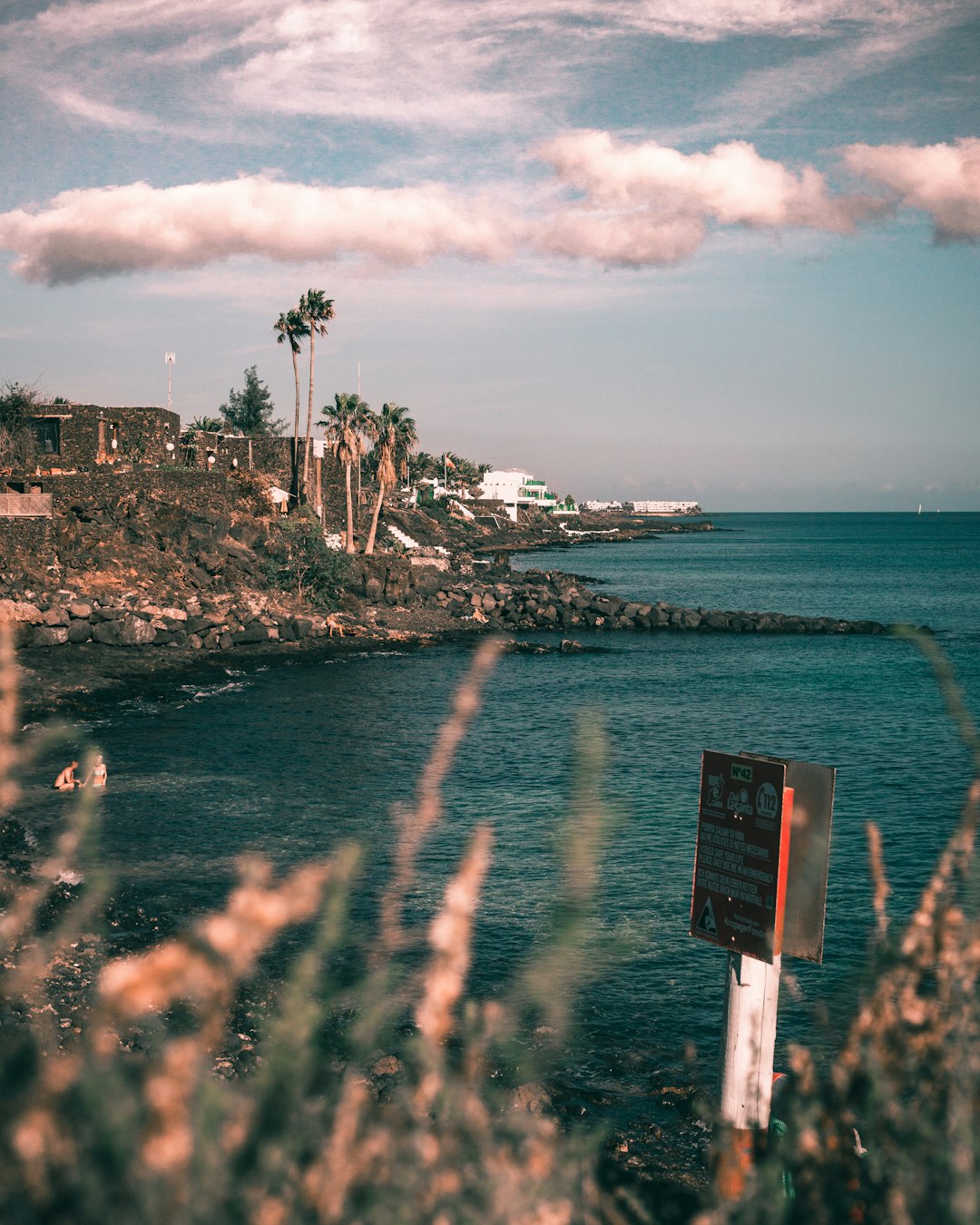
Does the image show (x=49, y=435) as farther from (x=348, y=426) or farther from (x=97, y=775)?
(x=97, y=775)

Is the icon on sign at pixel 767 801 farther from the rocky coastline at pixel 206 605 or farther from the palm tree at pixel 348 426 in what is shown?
the palm tree at pixel 348 426

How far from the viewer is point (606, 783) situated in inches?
930

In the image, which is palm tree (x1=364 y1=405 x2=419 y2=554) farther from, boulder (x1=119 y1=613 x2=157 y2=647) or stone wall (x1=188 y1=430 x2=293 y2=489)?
boulder (x1=119 y1=613 x2=157 y2=647)

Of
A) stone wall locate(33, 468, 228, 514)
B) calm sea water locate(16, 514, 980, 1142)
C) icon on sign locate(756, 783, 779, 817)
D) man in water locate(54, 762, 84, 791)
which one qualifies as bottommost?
calm sea water locate(16, 514, 980, 1142)

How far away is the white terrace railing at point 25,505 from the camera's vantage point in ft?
148

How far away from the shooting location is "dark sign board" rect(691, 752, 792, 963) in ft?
21.4

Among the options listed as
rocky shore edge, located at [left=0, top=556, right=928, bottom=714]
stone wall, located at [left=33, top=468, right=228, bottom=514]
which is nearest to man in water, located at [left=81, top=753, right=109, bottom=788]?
rocky shore edge, located at [left=0, top=556, right=928, bottom=714]

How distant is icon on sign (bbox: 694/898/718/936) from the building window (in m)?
57.7

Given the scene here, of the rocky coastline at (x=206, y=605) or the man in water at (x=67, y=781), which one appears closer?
the man in water at (x=67, y=781)

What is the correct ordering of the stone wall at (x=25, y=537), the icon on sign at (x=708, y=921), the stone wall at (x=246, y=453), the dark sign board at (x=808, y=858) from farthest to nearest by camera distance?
the stone wall at (x=246, y=453)
the stone wall at (x=25, y=537)
the icon on sign at (x=708, y=921)
the dark sign board at (x=808, y=858)

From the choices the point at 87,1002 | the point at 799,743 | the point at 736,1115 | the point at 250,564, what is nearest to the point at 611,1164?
the point at 736,1115

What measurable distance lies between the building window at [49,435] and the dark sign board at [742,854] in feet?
189

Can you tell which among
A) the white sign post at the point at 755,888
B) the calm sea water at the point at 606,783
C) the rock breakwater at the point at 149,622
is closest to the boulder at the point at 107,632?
the rock breakwater at the point at 149,622

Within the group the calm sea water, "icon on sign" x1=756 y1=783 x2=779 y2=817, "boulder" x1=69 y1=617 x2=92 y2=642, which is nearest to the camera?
"icon on sign" x1=756 y1=783 x2=779 y2=817
